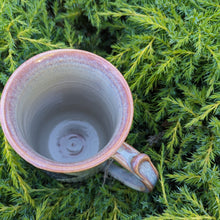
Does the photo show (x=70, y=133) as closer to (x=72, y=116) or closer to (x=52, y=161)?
(x=72, y=116)

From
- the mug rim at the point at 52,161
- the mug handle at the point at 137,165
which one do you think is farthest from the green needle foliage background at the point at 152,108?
the mug rim at the point at 52,161

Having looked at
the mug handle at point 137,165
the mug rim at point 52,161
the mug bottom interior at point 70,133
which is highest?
the mug rim at point 52,161

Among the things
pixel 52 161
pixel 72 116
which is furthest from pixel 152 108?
pixel 52 161

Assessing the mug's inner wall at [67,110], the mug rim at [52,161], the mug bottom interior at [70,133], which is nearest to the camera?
the mug rim at [52,161]

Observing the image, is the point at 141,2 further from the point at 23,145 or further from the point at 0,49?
the point at 23,145

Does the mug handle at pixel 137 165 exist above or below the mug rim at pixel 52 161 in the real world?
below

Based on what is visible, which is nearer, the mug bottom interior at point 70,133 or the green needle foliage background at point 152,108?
the green needle foliage background at point 152,108

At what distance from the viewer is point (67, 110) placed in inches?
46.4

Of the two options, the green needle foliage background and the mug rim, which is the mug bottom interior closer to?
the green needle foliage background

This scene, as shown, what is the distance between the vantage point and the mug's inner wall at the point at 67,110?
84 cm

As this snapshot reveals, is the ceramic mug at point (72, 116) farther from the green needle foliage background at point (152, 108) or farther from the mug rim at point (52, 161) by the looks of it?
the green needle foliage background at point (152, 108)

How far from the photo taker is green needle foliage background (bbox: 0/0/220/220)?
90cm

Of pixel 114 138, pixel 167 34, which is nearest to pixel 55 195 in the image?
pixel 114 138

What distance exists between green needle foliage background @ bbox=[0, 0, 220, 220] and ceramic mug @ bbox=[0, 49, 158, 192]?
0.13 m
